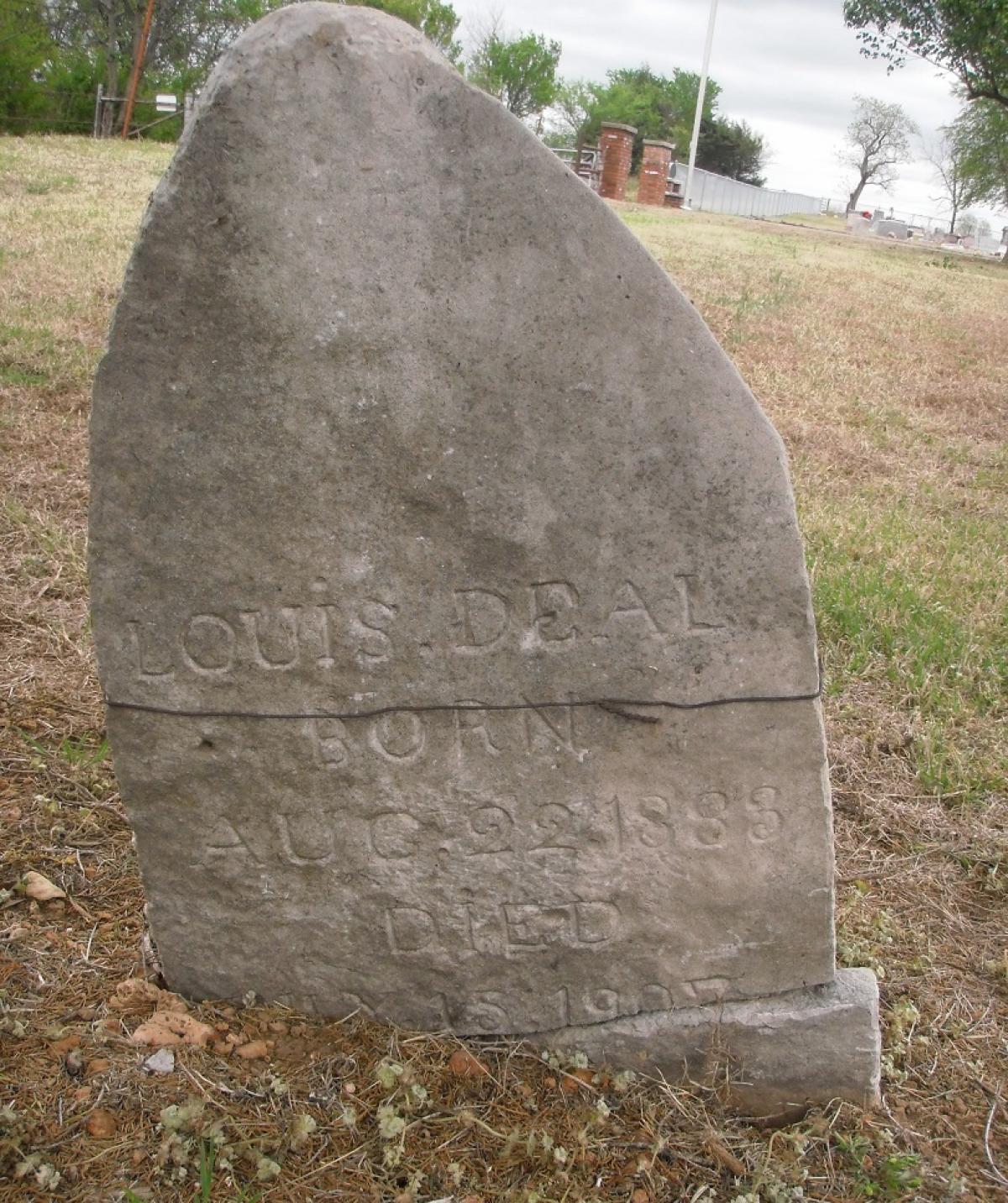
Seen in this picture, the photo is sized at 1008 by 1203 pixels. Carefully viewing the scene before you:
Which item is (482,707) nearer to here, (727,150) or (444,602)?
(444,602)

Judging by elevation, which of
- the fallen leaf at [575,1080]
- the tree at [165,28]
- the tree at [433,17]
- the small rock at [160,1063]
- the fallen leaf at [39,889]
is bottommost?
the small rock at [160,1063]

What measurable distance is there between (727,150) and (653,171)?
93.4ft

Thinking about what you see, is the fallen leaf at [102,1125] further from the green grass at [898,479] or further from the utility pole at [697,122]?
the utility pole at [697,122]

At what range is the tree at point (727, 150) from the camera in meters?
46.9

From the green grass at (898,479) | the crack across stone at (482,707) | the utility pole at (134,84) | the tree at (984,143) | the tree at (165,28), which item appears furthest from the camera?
the tree at (984,143)

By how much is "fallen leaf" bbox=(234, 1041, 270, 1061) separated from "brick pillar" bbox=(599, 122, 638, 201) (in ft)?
66.8

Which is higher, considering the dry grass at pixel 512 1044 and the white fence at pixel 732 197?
the white fence at pixel 732 197

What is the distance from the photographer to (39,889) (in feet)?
8.39

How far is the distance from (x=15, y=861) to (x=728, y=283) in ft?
30.5

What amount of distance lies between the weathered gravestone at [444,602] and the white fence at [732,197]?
27061 millimetres

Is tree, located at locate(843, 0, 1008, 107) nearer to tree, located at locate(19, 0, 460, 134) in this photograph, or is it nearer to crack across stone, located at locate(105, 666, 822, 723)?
tree, located at locate(19, 0, 460, 134)

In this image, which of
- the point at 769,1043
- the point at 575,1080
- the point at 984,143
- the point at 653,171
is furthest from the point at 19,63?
the point at 984,143

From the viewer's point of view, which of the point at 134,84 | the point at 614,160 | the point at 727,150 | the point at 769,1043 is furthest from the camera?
the point at 727,150

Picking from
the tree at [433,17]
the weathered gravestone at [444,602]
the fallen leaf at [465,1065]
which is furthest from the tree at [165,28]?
the fallen leaf at [465,1065]
